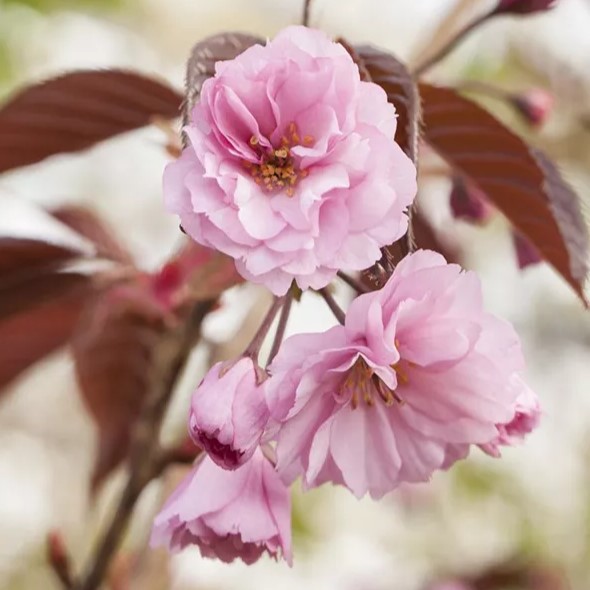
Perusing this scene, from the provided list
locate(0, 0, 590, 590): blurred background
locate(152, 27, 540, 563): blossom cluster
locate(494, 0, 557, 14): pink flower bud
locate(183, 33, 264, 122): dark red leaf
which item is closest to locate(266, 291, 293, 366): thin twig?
locate(152, 27, 540, 563): blossom cluster

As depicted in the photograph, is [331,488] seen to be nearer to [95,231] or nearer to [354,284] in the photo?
[95,231]

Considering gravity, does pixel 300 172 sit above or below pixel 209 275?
above

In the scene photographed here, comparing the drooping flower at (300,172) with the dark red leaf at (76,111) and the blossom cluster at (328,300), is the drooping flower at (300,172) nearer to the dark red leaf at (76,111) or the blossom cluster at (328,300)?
the blossom cluster at (328,300)

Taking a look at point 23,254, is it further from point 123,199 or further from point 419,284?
point 123,199

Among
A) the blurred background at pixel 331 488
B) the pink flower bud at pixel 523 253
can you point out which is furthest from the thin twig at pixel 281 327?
the blurred background at pixel 331 488

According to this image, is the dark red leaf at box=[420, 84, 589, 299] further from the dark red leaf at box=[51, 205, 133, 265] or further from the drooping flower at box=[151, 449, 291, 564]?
the dark red leaf at box=[51, 205, 133, 265]

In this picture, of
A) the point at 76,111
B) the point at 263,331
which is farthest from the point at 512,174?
the point at 76,111
